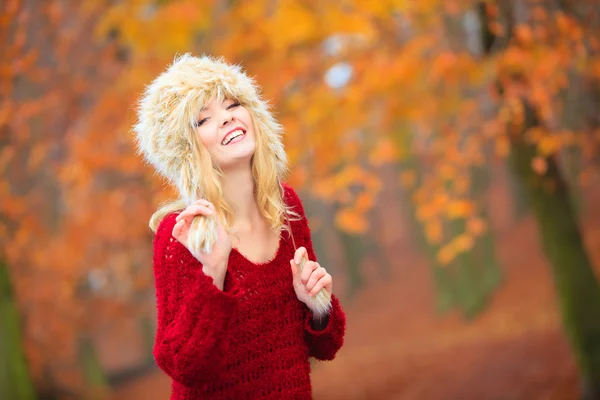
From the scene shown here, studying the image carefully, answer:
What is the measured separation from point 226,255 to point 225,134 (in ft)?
1.31

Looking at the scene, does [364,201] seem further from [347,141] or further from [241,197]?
[241,197]

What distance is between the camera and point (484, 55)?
6.43 meters

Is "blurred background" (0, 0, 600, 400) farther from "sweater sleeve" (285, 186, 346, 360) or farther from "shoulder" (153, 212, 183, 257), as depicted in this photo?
"shoulder" (153, 212, 183, 257)

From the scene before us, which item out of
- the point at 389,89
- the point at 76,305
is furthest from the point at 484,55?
the point at 76,305

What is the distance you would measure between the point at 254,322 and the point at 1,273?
5709mm

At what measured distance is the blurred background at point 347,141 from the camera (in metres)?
6.50

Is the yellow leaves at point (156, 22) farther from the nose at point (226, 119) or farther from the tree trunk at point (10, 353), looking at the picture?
the nose at point (226, 119)

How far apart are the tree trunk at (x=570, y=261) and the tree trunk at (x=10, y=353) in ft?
17.0

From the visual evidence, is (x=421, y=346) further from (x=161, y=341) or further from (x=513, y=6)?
(x=161, y=341)

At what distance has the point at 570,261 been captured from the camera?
6973 millimetres

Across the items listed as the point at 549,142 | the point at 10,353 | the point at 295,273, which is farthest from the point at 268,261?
the point at 10,353

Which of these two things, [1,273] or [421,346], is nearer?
[1,273]

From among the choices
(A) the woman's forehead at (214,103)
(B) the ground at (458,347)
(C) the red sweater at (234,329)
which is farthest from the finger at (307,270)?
(B) the ground at (458,347)

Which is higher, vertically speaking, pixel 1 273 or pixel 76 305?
pixel 76 305
